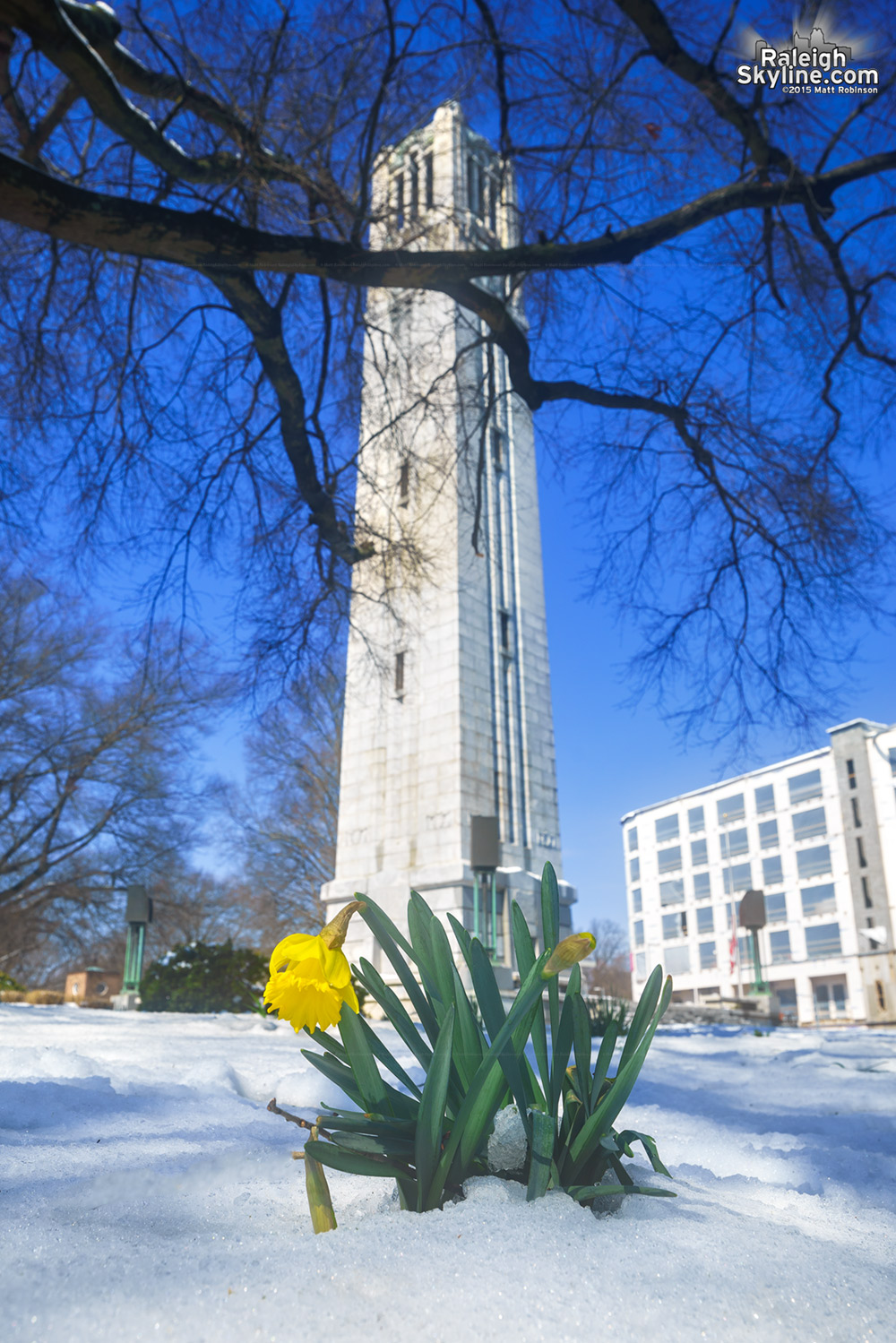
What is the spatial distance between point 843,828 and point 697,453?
43.7 metres

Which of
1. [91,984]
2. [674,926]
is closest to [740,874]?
[674,926]

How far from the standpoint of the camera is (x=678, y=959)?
53438 mm

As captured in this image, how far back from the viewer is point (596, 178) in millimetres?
3646

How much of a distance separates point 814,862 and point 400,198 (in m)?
47.6

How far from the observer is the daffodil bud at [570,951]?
3.08ft

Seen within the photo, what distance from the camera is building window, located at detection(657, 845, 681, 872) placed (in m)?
49.5

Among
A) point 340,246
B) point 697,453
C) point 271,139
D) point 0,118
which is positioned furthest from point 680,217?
point 0,118

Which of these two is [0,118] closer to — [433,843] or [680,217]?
[680,217]

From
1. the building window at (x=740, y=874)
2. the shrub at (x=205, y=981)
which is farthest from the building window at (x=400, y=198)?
the building window at (x=740, y=874)

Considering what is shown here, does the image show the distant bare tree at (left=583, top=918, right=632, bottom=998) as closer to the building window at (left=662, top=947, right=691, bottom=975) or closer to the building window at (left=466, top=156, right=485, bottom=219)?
the building window at (left=662, top=947, right=691, bottom=975)

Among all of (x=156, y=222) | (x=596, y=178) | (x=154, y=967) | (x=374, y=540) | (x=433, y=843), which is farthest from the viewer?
(x=433, y=843)

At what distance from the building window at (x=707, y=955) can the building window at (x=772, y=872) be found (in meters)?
5.04

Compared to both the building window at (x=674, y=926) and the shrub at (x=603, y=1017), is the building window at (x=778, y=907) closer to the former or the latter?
the building window at (x=674, y=926)

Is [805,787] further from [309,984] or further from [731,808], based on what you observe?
[309,984]
